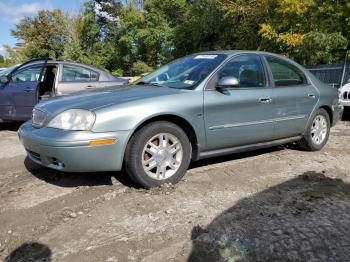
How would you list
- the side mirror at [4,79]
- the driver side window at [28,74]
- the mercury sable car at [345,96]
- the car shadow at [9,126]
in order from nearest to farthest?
1. the side mirror at [4,79]
2. the driver side window at [28,74]
3. the car shadow at [9,126]
4. the mercury sable car at [345,96]

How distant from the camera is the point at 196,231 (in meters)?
3.30

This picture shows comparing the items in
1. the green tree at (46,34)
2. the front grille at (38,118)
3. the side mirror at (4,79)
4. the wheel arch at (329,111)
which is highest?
the green tree at (46,34)

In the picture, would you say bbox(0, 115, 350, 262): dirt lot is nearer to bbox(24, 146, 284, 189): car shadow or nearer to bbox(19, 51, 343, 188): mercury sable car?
bbox(24, 146, 284, 189): car shadow

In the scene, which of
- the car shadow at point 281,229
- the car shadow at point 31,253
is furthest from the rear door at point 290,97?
the car shadow at point 31,253

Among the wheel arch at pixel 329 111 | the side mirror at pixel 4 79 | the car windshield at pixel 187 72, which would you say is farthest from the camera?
the side mirror at pixel 4 79

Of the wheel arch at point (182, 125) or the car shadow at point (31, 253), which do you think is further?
the wheel arch at point (182, 125)

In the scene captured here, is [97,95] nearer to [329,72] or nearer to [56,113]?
[56,113]

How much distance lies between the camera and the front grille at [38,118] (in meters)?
4.23

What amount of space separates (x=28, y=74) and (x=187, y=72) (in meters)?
4.39

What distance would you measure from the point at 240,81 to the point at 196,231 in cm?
230

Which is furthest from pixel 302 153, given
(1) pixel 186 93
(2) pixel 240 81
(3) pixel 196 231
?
(3) pixel 196 231

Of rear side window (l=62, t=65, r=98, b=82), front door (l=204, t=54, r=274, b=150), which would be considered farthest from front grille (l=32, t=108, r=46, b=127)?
rear side window (l=62, t=65, r=98, b=82)

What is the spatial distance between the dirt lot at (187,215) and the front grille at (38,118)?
0.71m

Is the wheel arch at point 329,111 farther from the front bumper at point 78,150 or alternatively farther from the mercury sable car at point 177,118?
the front bumper at point 78,150
